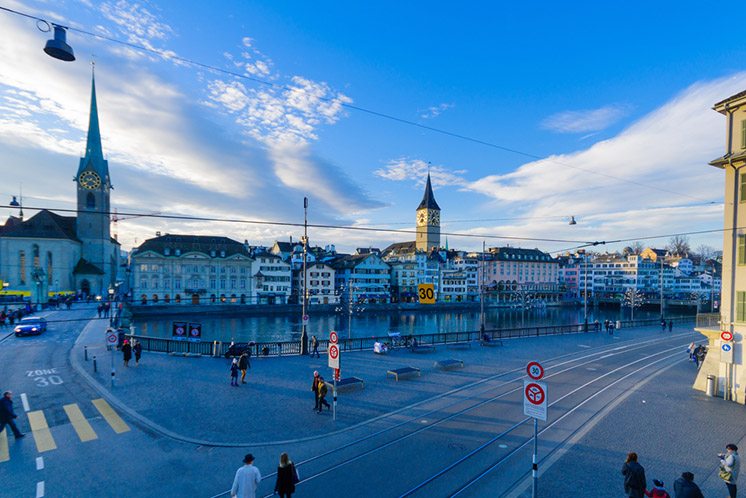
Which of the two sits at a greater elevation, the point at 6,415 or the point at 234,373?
the point at 6,415

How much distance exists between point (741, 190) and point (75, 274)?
90984 millimetres

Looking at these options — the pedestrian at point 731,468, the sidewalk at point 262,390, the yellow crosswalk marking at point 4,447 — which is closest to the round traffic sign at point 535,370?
the pedestrian at point 731,468

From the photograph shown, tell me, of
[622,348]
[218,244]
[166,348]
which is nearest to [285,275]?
[218,244]

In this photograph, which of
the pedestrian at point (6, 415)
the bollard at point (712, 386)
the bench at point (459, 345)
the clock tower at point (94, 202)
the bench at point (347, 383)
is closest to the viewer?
the pedestrian at point (6, 415)

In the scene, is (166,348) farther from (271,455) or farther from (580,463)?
(580,463)

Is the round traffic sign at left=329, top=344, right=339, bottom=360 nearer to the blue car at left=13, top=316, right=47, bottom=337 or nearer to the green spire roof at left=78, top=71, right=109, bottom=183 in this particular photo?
the blue car at left=13, top=316, right=47, bottom=337

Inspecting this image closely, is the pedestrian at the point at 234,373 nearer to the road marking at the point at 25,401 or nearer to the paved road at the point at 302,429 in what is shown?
the paved road at the point at 302,429

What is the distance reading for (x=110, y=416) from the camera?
11867 mm

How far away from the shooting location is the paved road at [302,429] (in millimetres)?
8219

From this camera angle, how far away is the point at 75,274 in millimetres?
70250

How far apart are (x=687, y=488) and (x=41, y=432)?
15816mm

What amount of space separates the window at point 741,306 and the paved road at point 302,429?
4.27m

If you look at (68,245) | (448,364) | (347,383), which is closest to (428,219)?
(68,245)

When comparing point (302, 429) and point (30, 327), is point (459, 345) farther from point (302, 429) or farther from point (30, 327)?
point (30, 327)
